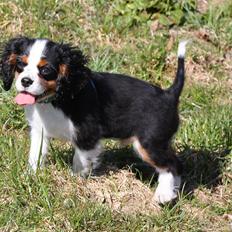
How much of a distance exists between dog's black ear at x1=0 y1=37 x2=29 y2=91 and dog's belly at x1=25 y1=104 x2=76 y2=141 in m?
0.27

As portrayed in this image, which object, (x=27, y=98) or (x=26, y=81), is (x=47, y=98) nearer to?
(x=27, y=98)

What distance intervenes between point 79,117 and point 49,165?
1.75 feet

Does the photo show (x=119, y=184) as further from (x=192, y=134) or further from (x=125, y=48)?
(x=125, y=48)

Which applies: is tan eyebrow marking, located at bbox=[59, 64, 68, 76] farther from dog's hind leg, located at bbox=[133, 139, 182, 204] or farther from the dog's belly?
dog's hind leg, located at bbox=[133, 139, 182, 204]

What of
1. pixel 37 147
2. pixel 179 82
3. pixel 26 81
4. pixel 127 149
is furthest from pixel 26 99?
pixel 127 149

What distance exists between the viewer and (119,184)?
5398 mm

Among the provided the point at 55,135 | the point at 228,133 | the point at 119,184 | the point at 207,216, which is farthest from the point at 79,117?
the point at 228,133

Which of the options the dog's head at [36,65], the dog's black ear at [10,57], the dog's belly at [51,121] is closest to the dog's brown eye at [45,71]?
the dog's head at [36,65]

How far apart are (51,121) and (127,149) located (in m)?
1.20

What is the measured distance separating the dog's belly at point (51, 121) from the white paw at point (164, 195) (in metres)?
0.81

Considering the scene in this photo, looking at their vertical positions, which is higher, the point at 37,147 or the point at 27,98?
the point at 27,98

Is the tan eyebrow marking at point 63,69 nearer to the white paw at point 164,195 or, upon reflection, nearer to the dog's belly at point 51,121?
the dog's belly at point 51,121

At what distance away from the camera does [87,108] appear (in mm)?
4945

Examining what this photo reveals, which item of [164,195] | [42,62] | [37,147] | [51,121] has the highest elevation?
[42,62]
